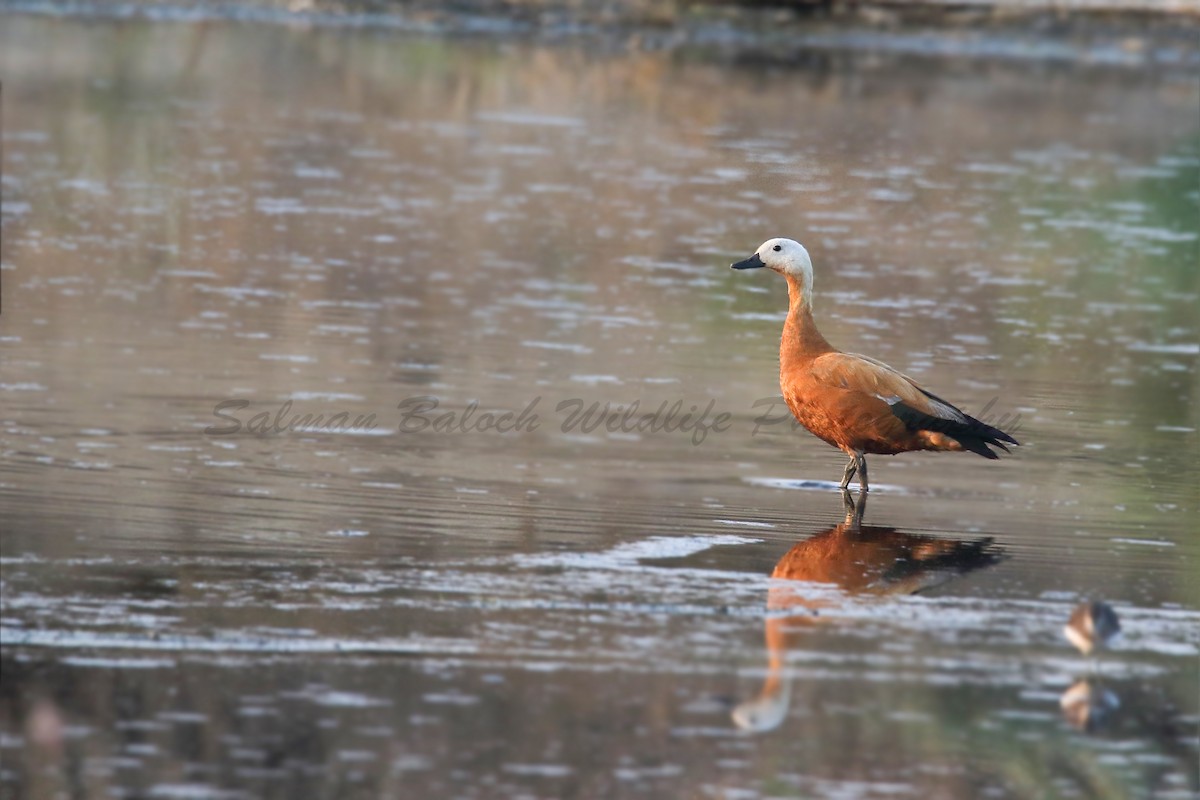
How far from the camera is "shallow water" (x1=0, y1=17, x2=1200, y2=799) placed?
6320 mm

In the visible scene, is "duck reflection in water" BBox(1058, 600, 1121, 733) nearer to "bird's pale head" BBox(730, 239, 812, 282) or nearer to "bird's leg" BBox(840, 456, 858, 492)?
"bird's leg" BBox(840, 456, 858, 492)

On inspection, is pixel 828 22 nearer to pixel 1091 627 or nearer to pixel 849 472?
pixel 849 472

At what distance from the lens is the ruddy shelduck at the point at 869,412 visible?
31.4 feet

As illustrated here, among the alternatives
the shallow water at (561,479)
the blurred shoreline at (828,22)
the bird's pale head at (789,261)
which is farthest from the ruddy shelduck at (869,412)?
the blurred shoreline at (828,22)

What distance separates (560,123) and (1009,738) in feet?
63.0

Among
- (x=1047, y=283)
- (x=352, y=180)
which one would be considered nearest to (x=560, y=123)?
(x=352, y=180)

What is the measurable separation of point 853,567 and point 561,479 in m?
1.90

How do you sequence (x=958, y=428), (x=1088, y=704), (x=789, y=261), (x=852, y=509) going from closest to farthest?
(x=1088, y=704) < (x=852, y=509) < (x=958, y=428) < (x=789, y=261)

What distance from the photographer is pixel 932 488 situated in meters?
10.1

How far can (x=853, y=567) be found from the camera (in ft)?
27.5

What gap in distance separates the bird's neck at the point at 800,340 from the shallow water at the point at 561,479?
1.94ft

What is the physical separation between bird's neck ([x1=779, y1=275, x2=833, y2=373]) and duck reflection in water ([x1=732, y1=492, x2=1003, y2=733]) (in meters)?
0.84

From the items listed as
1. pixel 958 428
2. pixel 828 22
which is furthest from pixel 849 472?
pixel 828 22

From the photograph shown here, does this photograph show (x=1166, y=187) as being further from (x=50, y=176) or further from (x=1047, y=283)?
(x=50, y=176)
